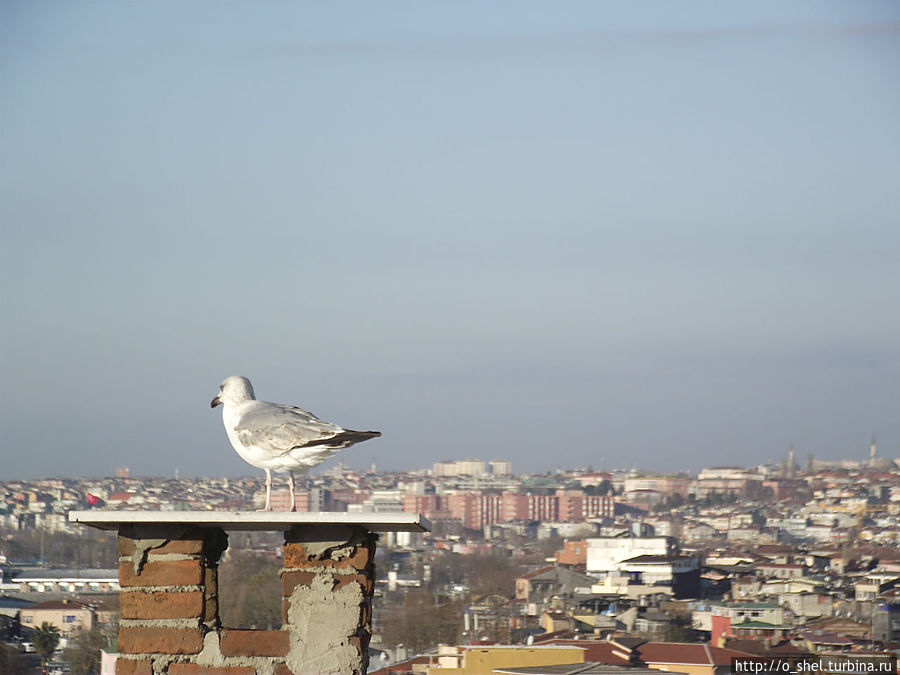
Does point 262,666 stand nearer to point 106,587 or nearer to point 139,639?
point 139,639

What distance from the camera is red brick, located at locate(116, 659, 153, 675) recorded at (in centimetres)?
379

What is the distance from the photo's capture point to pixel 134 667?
379cm

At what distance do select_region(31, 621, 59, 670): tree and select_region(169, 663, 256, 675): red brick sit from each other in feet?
97.8

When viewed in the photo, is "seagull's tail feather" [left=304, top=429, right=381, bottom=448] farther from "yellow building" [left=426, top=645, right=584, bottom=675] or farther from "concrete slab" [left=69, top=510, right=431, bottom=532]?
"yellow building" [left=426, top=645, right=584, bottom=675]

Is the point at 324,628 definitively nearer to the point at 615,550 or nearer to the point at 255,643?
the point at 255,643

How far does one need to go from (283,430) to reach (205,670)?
0.78 meters

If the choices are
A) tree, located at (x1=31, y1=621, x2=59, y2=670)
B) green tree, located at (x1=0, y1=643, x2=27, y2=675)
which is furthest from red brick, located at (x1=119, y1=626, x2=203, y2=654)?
tree, located at (x1=31, y1=621, x2=59, y2=670)

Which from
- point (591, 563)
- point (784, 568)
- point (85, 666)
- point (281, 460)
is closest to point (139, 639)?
point (281, 460)

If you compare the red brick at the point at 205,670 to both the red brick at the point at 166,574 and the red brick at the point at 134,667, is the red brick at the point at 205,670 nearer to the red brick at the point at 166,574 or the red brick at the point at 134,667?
the red brick at the point at 134,667

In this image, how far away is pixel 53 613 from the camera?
3622 centimetres

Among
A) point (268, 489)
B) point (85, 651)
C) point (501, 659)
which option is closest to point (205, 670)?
point (268, 489)

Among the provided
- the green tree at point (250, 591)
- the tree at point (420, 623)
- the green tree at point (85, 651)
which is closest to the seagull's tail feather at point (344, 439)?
the green tree at point (250, 591)

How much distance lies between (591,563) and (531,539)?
21.1 m

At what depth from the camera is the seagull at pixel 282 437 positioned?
4.29 meters
